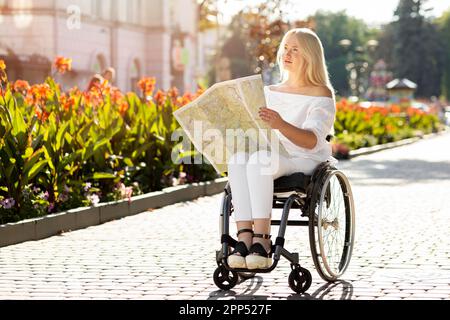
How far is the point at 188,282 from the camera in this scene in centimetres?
709

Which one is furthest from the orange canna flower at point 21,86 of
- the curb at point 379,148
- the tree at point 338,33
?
the tree at point 338,33

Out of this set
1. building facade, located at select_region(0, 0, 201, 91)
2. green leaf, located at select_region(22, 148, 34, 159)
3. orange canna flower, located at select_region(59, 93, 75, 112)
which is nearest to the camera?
green leaf, located at select_region(22, 148, 34, 159)

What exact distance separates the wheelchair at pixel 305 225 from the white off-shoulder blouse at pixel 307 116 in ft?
0.35

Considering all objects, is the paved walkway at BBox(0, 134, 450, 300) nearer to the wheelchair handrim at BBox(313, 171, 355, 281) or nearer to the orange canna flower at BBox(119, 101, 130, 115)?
the wheelchair handrim at BBox(313, 171, 355, 281)

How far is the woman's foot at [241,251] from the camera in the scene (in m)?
6.46

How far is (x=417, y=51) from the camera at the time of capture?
108125 mm

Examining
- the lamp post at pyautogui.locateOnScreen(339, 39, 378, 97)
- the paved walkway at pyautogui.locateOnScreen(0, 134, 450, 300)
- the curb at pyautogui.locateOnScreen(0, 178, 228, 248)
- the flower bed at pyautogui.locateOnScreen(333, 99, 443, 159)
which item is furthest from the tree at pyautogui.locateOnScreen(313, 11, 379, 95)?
the paved walkway at pyautogui.locateOnScreen(0, 134, 450, 300)

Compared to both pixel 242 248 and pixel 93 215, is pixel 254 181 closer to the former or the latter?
pixel 242 248

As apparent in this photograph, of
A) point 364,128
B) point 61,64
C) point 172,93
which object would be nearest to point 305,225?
point 61,64

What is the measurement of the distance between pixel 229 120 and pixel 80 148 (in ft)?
16.5

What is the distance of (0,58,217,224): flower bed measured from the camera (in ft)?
32.5

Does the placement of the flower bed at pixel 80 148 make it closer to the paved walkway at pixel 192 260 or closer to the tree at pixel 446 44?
the paved walkway at pixel 192 260

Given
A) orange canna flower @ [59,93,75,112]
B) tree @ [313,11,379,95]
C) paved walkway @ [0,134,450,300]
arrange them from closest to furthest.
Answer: paved walkway @ [0,134,450,300] → orange canna flower @ [59,93,75,112] → tree @ [313,11,379,95]

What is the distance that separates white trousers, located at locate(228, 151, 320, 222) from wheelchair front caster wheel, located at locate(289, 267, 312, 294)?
1.30 feet
